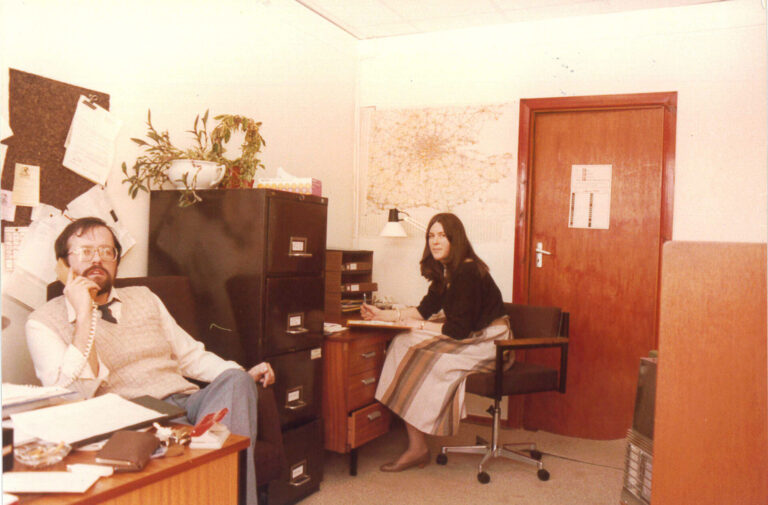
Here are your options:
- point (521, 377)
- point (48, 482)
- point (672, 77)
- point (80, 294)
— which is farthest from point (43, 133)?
point (672, 77)

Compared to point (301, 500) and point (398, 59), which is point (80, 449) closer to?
point (301, 500)

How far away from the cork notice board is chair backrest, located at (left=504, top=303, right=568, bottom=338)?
2.26 meters

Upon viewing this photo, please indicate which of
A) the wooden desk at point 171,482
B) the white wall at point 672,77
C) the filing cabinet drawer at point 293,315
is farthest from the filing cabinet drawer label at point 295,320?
the white wall at point 672,77

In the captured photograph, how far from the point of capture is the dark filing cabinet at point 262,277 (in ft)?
7.90

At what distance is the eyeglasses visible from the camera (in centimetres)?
201

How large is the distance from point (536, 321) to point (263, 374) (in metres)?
1.67

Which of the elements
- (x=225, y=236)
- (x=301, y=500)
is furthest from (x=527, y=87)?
(x=301, y=500)

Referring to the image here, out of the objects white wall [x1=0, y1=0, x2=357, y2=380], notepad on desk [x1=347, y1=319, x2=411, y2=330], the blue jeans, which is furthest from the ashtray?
notepad on desk [x1=347, y1=319, x2=411, y2=330]

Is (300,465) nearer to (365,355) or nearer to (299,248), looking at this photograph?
(365,355)

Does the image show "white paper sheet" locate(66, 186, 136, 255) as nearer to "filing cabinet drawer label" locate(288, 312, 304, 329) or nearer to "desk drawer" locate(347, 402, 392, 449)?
"filing cabinet drawer label" locate(288, 312, 304, 329)

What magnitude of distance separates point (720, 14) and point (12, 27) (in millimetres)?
3523

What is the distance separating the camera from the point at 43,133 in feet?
7.10

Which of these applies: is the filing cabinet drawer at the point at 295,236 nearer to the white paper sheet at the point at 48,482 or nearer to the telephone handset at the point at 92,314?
the telephone handset at the point at 92,314

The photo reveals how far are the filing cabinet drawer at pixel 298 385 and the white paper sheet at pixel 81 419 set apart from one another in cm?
110
